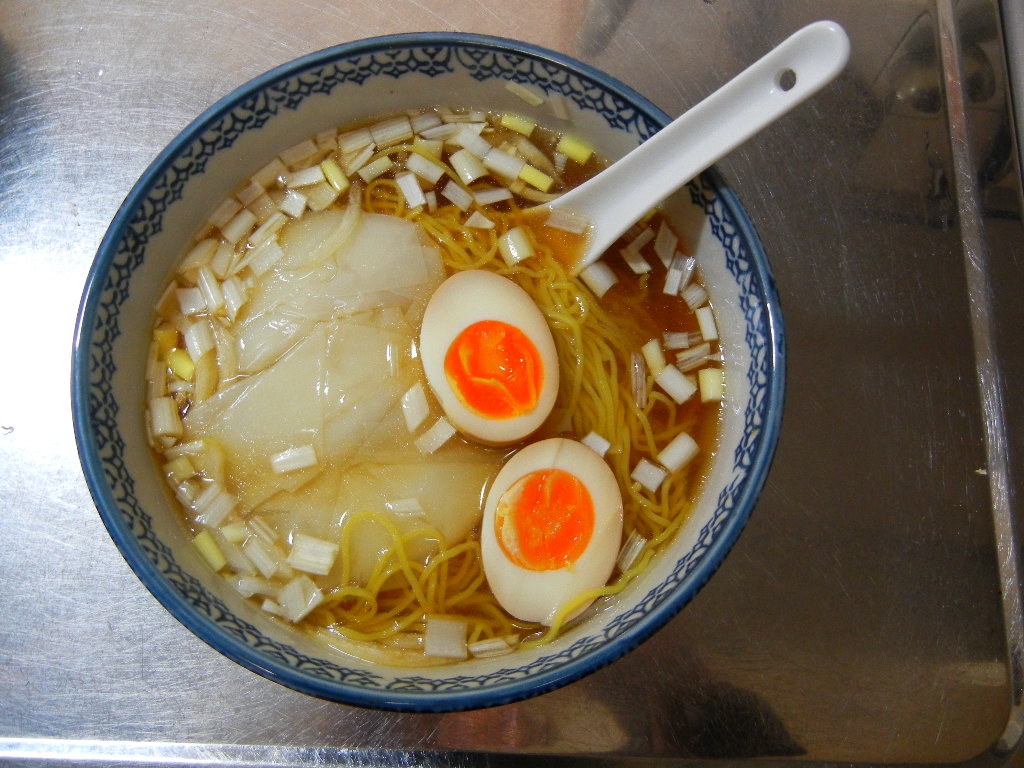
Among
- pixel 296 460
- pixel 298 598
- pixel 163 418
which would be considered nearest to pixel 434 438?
pixel 296 460

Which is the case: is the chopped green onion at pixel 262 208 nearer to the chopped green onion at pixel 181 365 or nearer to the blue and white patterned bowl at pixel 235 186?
the blue and white patterned bowl at pixel 235 186

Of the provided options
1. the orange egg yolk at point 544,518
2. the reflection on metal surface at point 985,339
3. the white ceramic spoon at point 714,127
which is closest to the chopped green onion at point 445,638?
the orange egg yolk at point 544,518

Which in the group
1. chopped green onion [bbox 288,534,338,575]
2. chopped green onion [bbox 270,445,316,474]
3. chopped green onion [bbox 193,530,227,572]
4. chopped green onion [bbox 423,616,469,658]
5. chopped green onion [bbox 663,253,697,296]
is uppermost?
chopped green onion [bbox 663,253,697,296]

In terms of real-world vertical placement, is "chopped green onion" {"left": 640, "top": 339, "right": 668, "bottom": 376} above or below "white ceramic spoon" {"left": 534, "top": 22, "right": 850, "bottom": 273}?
below

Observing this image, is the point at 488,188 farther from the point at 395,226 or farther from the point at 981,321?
the point at 981,321

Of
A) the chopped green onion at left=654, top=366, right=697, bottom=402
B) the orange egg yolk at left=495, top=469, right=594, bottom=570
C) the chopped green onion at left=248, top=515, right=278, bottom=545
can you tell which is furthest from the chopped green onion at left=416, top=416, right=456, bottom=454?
the chopped green onion at left=654, top=366, right=697, bottom=402

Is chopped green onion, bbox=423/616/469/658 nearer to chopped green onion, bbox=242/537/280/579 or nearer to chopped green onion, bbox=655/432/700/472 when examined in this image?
chopped green onion, bbox=242/537/280/579
